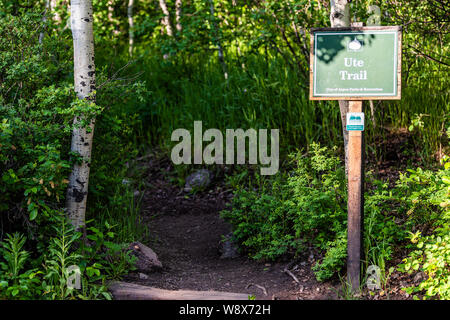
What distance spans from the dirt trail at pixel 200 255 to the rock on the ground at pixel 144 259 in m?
0.07

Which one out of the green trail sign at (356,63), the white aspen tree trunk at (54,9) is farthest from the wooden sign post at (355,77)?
the white aspen tree trunk at (54,9)

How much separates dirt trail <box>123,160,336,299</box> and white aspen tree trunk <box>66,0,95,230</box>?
821 millimetres

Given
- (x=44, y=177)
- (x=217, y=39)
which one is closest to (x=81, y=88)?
(x=44, y=177)

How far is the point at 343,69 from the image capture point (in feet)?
13.5

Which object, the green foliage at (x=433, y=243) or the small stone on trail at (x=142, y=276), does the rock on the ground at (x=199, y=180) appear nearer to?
the small stone on trail at (x=142, y=276)

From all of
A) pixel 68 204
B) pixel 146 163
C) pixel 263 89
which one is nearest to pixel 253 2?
pixel 263 89

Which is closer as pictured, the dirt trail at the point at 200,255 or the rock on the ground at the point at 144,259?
the dirt trail at the point at 200,255

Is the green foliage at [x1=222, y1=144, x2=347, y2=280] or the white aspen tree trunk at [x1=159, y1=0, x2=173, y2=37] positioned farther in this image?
the white aspen tree trunk at [x1=159, y1=0, x2=173, y2=37]

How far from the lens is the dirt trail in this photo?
14.8 ft

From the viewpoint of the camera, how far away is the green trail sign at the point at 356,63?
4.02 m

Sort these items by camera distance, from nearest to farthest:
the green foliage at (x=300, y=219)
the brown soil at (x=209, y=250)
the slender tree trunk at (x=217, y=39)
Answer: the brown soil at (x=209, y=250) → the green foliage at (x=300, y=219) → the slender tree trunk at (x=217, y=39)

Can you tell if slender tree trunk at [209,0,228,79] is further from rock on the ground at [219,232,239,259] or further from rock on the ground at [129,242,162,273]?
rock on the ground at [129,242,162,273]

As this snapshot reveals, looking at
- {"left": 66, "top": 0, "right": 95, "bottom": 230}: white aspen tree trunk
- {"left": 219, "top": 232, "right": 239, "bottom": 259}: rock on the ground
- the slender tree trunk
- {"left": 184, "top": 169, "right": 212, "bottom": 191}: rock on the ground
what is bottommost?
{"left": 219, "top": 232, "right": 239, "bottom": 259}: rock on the ground

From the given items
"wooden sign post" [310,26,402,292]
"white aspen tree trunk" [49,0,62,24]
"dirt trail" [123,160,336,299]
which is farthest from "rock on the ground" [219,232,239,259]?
"white aspen tree trunk" [49,0,62,24]
